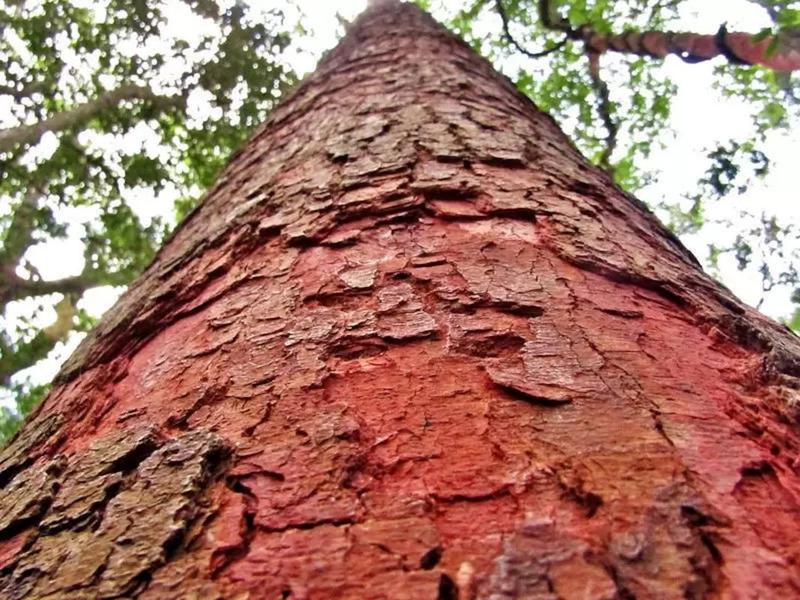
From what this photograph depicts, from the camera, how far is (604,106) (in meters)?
7.31

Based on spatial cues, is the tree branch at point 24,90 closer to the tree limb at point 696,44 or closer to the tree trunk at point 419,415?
the tree limb at point 696,44

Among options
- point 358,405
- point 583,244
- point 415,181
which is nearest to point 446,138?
point 415,181

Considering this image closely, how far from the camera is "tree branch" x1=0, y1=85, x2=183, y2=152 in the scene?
704 cm

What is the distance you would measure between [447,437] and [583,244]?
610mm

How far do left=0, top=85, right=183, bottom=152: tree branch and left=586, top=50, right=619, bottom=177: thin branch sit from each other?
4880 mm

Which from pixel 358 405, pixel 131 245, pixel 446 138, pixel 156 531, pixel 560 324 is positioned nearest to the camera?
pixel 156 531

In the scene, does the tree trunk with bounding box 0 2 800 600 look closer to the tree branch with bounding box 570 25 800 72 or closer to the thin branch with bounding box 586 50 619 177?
the tree branch with bounding box 570 25 800 72

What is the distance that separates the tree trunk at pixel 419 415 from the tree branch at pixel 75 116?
663 centimetres

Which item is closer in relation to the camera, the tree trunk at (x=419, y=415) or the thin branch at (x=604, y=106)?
the tree trunk at (x=419, y=415)

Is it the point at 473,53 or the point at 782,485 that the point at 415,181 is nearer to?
the point at 782,485

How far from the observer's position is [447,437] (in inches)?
31.7

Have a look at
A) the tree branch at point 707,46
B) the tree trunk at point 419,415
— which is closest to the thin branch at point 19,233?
the tree branch at point 707,46

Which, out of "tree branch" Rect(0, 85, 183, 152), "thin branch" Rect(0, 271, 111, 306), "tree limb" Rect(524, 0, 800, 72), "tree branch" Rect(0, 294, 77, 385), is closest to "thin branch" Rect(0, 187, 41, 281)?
"thin branch" Rect(0, 271, 111, 306)

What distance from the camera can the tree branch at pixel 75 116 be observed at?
23.1 ft
